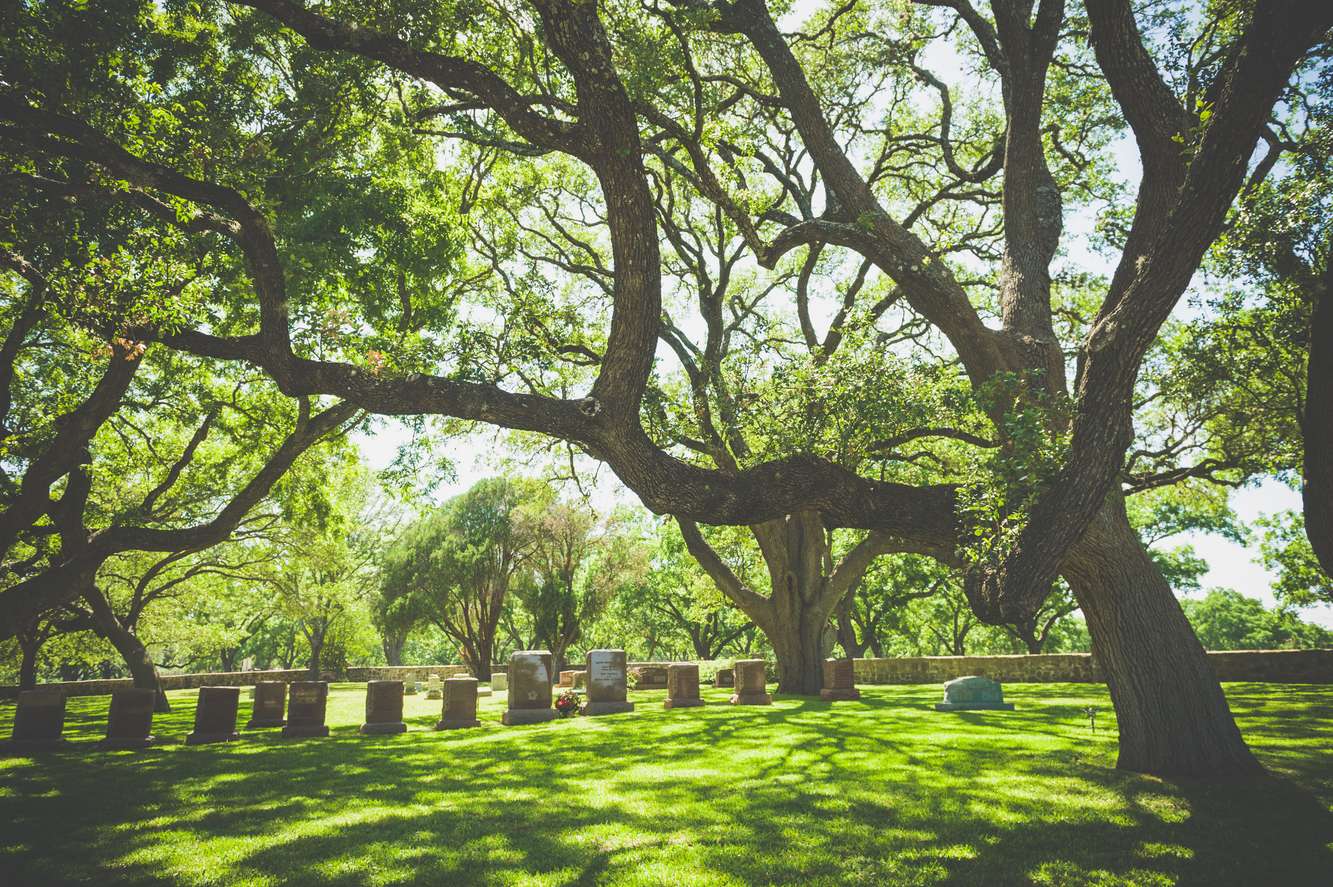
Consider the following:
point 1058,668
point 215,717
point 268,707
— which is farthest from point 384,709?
point 1058,668

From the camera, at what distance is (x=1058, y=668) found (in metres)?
21.7

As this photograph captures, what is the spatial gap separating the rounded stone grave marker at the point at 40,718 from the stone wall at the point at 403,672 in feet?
62.3

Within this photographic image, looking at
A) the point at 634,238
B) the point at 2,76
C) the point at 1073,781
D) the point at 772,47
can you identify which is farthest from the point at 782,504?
the point at 2,76

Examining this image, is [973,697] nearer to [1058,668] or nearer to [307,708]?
[1058,668]

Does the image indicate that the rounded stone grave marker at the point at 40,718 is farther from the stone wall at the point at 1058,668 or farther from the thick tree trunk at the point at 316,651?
the thick tree trunk at the point at 316,651

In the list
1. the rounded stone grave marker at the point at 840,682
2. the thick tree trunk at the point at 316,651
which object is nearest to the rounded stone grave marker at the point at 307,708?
the rounded stone grave marker at the point at 840,682

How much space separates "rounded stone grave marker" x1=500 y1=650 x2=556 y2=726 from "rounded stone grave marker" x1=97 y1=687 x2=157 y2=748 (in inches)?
250

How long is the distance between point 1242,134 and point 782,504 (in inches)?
172

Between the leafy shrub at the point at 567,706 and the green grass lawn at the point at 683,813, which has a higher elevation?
the green grass lawn at the point at 683,813

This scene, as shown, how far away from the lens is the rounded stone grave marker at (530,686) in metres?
14.6

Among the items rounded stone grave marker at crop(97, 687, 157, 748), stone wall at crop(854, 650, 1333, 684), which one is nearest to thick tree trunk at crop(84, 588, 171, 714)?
rounded stone grave marker at crop(97, 687, 157, 748)

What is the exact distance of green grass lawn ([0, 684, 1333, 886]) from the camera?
4.58 meters

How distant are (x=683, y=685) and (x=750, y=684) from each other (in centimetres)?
167

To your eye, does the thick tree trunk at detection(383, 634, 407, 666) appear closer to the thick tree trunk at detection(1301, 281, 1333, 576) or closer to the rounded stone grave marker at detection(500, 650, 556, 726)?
the rounded stone grave marker at detection(500, 650, 556, 726)
